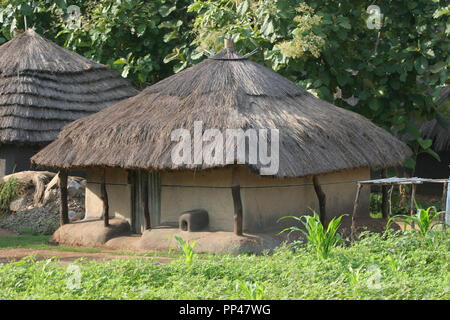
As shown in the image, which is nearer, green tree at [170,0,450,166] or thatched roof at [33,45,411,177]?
thatched roof at [33,45,411,177]

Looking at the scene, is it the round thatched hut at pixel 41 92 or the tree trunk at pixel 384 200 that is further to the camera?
the round thatched hut at pixel 41 92

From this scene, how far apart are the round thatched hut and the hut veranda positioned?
8.93ft

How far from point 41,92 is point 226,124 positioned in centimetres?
612

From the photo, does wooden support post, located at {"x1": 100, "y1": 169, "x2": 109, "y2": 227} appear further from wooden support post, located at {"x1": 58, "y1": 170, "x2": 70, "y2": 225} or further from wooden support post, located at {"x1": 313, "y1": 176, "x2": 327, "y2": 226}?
wooden support post, located at {"x1": 313, "y1": 176, "x2": 327, "y2": 226}

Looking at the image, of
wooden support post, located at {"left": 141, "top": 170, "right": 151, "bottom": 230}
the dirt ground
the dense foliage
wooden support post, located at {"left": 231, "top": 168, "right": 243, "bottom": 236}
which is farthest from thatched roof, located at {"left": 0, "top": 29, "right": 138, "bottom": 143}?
wooden support post, located at {"left": 231, "top": 168, "right": 243, "bottom": 236}

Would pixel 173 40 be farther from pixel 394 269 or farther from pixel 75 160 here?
pixel 394 269

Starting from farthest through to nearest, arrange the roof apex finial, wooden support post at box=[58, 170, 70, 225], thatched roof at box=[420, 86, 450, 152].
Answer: thatched roof at box=[420, 86, 450, 152]
wooden support post at box=[58, 170, 70, 225]
the roof apex finial

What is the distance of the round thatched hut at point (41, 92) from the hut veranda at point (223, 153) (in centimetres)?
272

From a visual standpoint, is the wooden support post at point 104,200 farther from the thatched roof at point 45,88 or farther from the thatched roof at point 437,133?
the thatched roof at point 437,133

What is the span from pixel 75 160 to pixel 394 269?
591 cm

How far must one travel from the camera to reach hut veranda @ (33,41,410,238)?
39.1ft

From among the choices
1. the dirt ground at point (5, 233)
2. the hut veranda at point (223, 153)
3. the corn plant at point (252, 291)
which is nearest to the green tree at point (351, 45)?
the hut veranda at point (223, 153)

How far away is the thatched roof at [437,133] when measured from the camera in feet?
60.6

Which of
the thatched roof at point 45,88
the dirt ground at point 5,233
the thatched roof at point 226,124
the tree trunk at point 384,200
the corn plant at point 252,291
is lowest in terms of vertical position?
the corn plant at point 252,291
